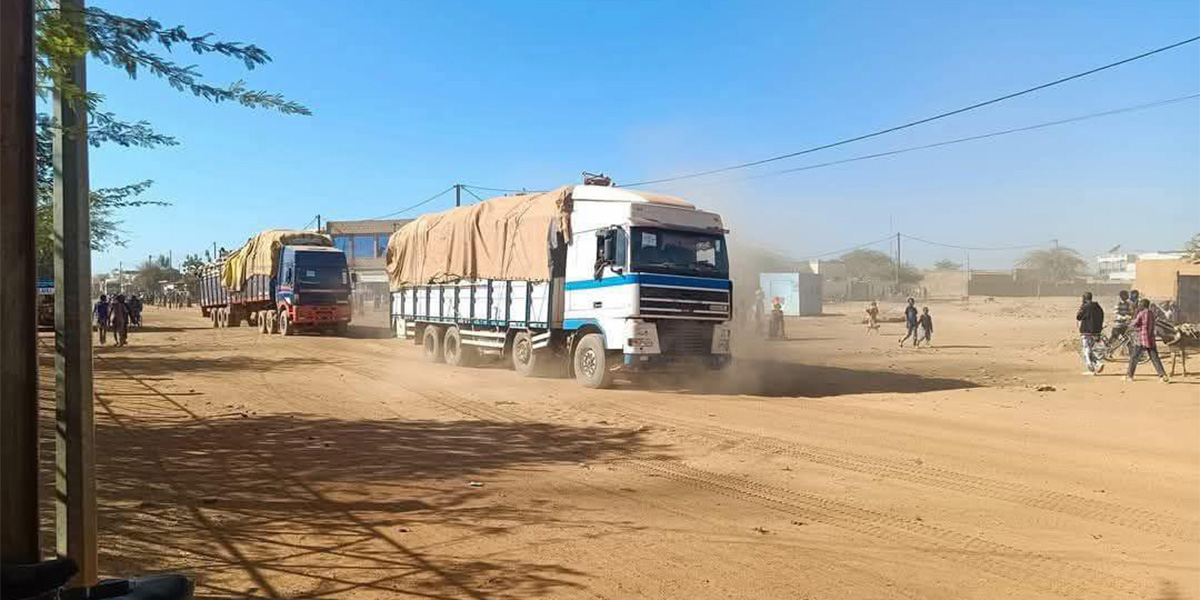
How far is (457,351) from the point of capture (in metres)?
20.1

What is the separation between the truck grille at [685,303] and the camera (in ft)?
45.1

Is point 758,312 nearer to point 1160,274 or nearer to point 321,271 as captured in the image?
point 321,271

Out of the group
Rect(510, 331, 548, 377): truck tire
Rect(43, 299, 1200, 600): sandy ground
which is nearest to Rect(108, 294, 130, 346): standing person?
Rect(43, 299, 1200, 600): sandy ground

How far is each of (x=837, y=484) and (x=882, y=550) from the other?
1.92 meters

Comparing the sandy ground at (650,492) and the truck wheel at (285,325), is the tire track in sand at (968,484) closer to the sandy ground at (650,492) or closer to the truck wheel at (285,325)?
the sandy ground at (650,492)

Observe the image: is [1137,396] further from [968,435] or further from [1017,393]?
[968,435]

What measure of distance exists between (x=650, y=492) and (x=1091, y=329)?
15211mm

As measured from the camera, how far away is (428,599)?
4422 mm

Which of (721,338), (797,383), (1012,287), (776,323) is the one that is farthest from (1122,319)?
A: (1012,287)

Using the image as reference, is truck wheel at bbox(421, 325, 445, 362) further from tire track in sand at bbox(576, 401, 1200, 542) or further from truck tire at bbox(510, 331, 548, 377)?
tire track in sand at bbox(576, 401, 1200, 542)

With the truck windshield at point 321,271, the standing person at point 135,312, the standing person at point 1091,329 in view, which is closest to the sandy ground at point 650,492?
the standing person at point 1091,329

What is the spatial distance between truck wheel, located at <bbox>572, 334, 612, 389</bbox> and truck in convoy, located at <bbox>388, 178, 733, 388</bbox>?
0.02 metres

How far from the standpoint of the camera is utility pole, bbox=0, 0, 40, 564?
2443 millimetres

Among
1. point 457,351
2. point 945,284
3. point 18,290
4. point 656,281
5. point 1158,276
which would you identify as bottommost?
point 457,351
